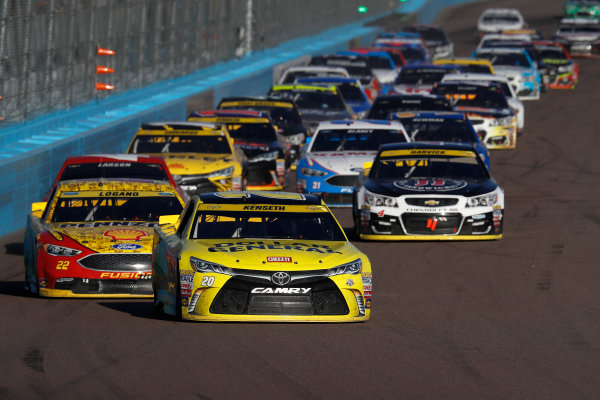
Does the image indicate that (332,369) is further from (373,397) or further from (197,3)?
(197,3)

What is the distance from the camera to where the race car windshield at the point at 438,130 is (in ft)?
79.8

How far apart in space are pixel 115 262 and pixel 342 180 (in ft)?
27.7

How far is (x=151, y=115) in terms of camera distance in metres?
28.7

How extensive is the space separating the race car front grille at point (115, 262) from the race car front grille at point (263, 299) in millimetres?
2470

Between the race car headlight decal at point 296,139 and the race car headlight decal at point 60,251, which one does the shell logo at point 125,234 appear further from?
the race car headlight decal at point 296,139

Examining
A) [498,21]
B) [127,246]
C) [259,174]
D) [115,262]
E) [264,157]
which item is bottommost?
[498,21]

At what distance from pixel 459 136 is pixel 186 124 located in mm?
4748

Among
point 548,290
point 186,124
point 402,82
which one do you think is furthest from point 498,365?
point 402,82

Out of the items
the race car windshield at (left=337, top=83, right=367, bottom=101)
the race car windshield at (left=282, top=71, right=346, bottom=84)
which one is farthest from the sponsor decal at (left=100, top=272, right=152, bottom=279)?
the race car windshield at (left=282, top=71, right=346, bottom=84)

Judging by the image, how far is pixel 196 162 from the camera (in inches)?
845

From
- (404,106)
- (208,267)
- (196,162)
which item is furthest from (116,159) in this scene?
(404,106)

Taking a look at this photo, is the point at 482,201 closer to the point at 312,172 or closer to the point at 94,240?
the point at 312,172

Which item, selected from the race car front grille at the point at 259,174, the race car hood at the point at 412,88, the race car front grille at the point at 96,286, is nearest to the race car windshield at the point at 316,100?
the race car hood at the point at 412,88

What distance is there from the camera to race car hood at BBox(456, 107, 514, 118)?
29.0 metres
